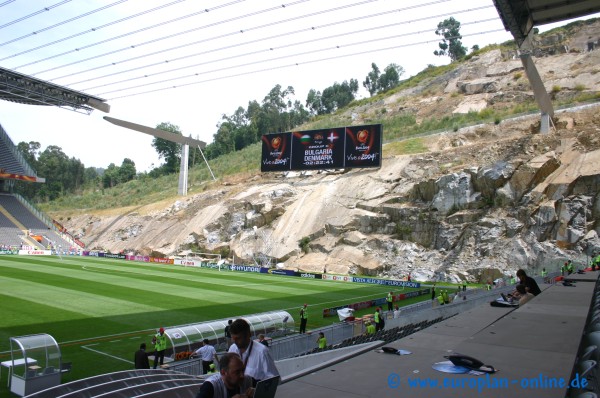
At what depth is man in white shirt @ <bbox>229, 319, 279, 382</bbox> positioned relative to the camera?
15.6 feet

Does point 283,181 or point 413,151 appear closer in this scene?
point 413,151

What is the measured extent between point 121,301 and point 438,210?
34.5m

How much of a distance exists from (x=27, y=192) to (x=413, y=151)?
110 meters

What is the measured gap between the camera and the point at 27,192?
126m

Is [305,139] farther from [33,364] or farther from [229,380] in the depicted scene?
[229,380]

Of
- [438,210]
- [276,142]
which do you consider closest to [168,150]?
[276,142]

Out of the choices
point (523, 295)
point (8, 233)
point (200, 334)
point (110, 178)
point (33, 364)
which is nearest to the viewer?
point (523, 295)

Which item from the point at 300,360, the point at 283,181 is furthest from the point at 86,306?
the point at 283,181

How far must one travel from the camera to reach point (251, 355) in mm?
4855

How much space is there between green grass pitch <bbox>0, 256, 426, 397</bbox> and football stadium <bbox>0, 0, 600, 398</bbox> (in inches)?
4.9

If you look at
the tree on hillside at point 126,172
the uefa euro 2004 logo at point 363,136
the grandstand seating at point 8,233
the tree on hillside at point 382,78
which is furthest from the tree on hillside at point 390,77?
the grandstand seating at point 8,233

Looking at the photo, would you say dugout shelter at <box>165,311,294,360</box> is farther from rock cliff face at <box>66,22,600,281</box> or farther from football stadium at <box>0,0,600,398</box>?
rock cliff face at <box>66,22,600,281</box>

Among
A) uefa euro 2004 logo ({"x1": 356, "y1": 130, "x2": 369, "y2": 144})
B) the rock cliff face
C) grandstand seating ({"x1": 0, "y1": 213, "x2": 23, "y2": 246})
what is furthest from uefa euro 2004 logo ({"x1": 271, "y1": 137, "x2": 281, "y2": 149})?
grandstand seating ({"x1": 0, "y1": 213, "x2": 23, "y2": 246})

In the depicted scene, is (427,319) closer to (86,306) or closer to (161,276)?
(86,306)
